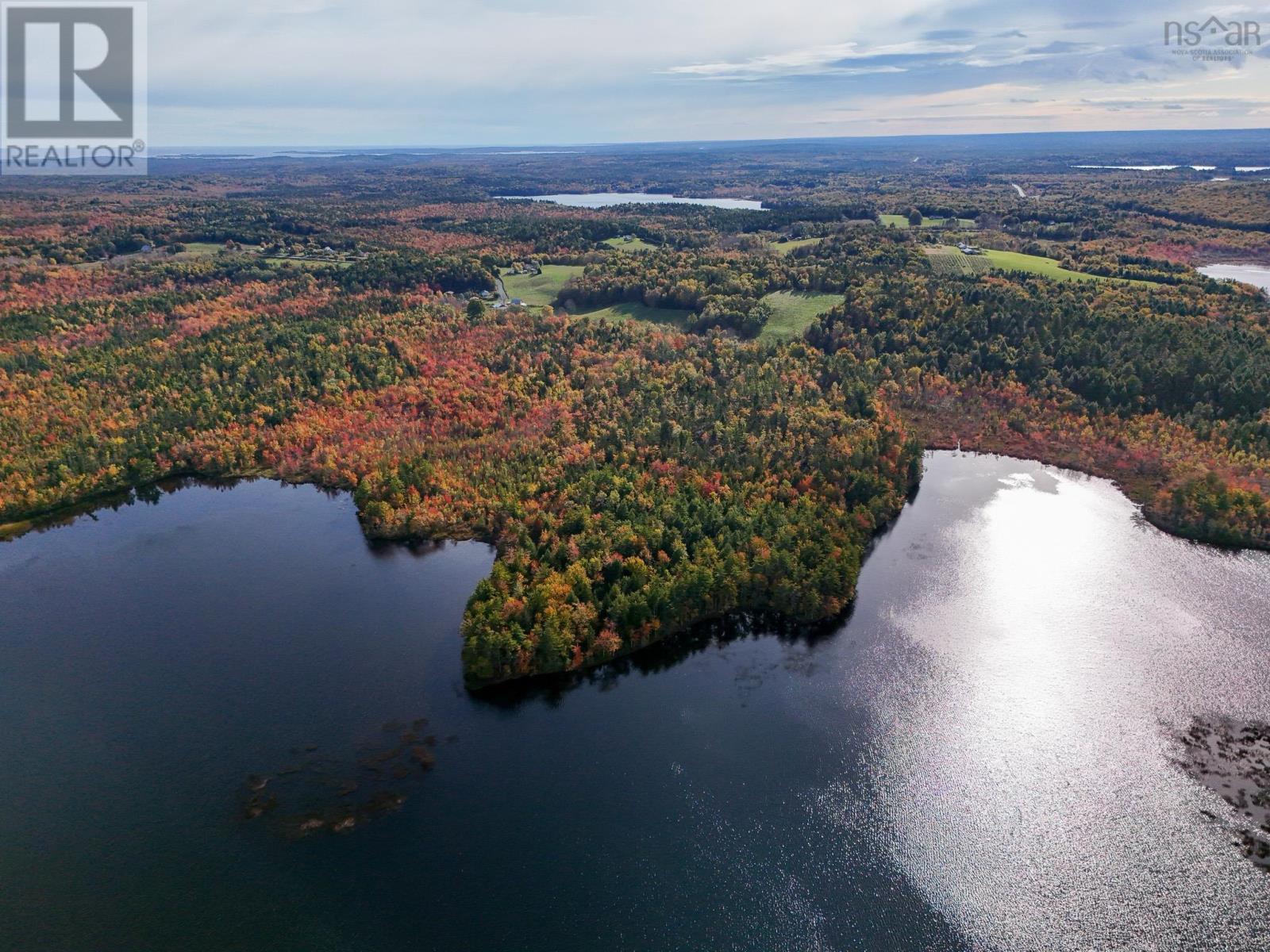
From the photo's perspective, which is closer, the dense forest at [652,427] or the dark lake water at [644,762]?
the dark lake water at [644,762]

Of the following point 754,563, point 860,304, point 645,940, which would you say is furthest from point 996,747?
point 860,304

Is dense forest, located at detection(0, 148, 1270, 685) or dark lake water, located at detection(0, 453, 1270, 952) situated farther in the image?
dense forest, located at detection(0, 148, 1270, 685)

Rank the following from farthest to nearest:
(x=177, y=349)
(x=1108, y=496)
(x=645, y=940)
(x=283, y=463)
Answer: (x=177, y=349), (x=283, y=463), (x=1108, y=496), (x=645, y=940)

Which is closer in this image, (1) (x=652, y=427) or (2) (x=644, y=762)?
(2) (x=644, y=762)

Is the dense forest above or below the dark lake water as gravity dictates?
above

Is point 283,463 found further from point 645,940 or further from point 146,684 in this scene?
point 645,940

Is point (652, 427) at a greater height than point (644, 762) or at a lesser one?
greater

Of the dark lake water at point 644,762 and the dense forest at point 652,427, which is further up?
the dense forest at point 652,427

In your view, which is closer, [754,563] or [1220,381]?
[754,563]
